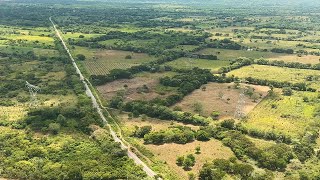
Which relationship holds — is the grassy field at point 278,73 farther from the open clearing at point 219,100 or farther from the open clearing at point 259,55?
the open clearing at point 259,55

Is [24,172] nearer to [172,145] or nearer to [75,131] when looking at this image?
[75,131]

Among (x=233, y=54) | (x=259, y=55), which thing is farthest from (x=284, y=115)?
(x=233, y=54)

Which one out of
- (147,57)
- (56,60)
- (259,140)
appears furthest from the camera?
(147,57)

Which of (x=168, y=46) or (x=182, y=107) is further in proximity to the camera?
(x=168, y=46)

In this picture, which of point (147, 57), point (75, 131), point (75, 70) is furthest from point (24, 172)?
point (147, 57)

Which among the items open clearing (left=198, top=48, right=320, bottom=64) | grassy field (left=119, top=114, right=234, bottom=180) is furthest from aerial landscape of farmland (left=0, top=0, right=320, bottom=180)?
open clearing (left=198, top=48, right=320, bottom=64)

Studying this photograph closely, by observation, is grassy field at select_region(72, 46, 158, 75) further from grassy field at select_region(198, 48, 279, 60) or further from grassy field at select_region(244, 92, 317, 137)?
grassy field at select_region(244, 92, 317, 137)
